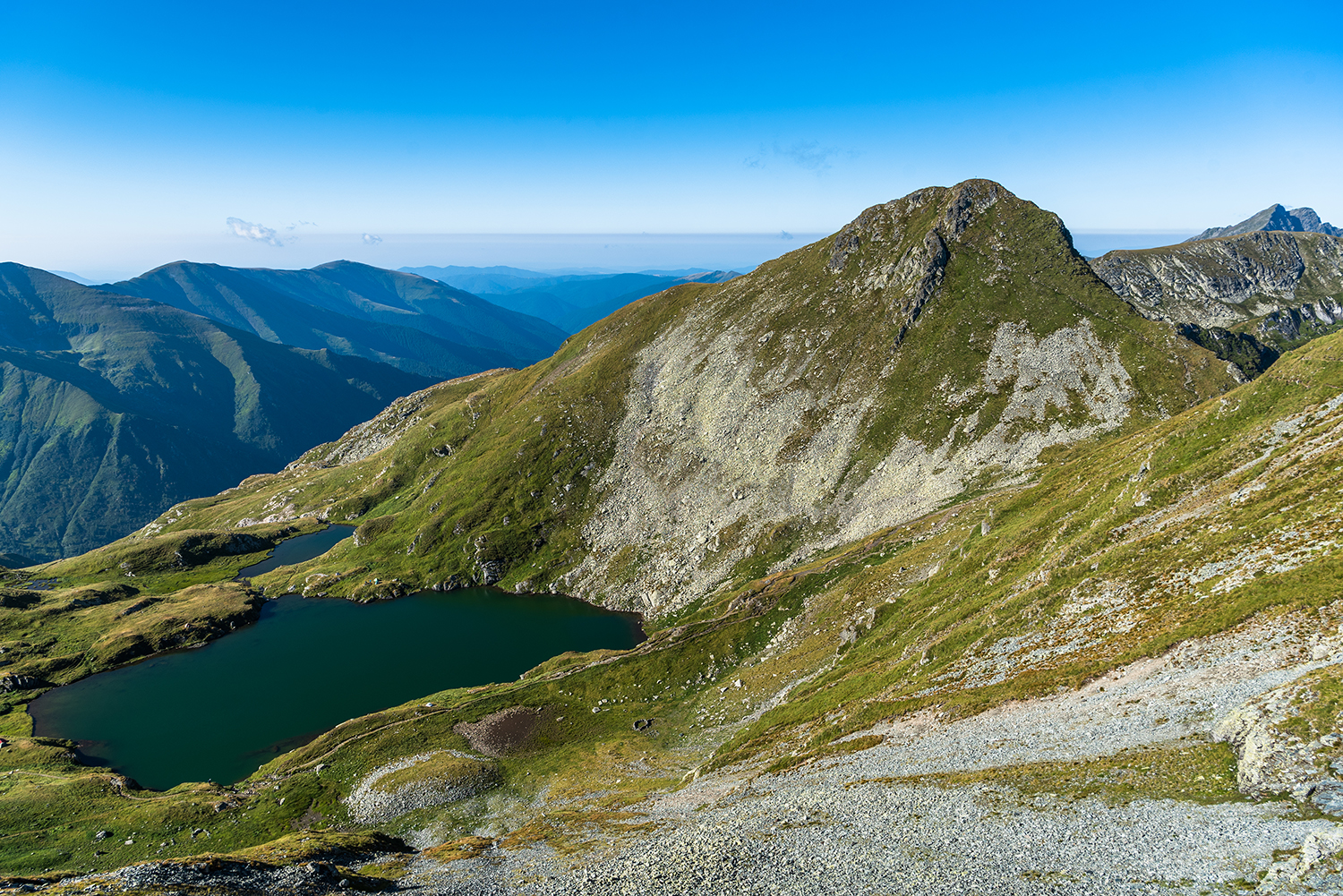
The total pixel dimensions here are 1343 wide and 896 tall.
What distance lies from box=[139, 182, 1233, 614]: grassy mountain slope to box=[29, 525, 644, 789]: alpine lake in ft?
38.3

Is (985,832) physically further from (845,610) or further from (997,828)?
(845,610)

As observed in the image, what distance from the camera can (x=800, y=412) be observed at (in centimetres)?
14500

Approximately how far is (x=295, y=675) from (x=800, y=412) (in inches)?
5013

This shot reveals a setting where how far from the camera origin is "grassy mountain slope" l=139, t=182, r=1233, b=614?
400 ft

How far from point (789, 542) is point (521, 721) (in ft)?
208

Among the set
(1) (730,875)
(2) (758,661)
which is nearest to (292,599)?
(2) (758,661)

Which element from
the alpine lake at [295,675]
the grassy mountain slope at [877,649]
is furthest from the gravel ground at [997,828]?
the alpine lake at [295,675]

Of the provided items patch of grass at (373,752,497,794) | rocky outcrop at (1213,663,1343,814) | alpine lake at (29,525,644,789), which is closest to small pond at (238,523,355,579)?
alpine lake at (29,525,644,789)

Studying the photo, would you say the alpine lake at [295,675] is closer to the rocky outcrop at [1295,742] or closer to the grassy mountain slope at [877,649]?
the grassy mountain slope at [877,649]

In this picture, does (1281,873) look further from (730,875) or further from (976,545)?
(976,545)

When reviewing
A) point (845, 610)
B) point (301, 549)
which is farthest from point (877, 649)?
point (301, 549)

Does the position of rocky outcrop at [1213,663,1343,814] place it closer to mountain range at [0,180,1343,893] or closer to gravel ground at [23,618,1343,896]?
mountain range at [0,180,1343,893]

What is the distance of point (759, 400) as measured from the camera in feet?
497

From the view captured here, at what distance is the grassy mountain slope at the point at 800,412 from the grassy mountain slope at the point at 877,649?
49.2ft
